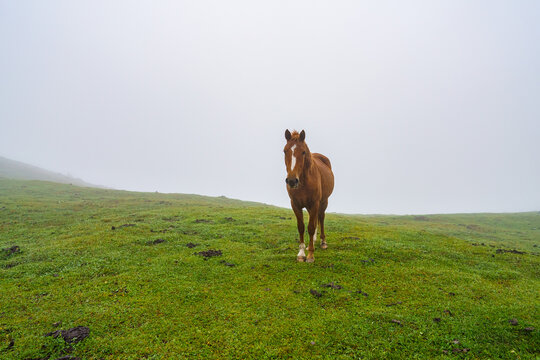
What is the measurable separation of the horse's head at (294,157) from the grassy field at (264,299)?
13.0 feet

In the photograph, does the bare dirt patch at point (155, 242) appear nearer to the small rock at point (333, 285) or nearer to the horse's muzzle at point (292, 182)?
the horse's muzzle at point (292, 182)

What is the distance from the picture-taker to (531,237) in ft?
95.6

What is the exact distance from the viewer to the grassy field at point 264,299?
6141 mm

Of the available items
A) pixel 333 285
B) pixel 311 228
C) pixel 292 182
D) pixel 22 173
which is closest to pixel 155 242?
pixel 311 228

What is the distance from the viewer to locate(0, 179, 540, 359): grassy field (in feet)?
20.1

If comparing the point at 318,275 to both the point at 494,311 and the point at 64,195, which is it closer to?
the point at 494,311

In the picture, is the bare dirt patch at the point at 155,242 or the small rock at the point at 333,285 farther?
the bare dirt patch at the point at 155,242

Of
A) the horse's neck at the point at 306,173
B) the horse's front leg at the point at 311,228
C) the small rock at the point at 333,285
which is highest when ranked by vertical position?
the horse's neck at the point at 306,173

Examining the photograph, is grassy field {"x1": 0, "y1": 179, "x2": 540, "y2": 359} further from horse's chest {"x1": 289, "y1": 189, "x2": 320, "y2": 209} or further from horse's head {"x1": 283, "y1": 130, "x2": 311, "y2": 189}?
horse's head {"x1": 283, "y1": 130, "x2": 311, "y2": 189}

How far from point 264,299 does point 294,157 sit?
5.27 m

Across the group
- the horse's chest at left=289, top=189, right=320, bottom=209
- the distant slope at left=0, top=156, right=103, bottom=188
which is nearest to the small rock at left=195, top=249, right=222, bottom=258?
the horse's chest at left=289, top=189, right=320, bottom=209

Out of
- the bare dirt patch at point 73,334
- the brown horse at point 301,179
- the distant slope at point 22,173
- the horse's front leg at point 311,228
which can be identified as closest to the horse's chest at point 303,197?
the brown horse at point 301,179

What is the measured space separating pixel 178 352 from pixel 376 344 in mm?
A: 4875

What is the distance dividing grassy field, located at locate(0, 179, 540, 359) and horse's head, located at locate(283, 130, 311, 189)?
13.0 feet
